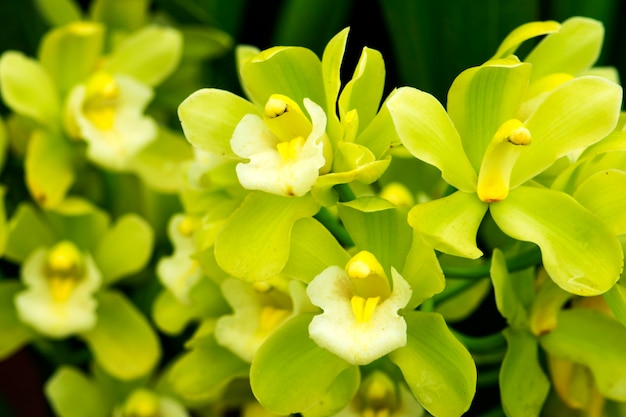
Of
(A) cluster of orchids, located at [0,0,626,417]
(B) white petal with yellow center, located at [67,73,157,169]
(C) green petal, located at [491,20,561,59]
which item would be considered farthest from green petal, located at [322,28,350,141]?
(B) white petal with yellow center, located at [67,73,157,169]

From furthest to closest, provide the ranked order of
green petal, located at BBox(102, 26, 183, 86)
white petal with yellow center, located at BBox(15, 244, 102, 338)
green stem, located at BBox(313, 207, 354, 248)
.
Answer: green petal, located at BBox(102, 26, 183, 86) < white petal with yellow center, located at BBox(15, 244, 102, 338) < green stem, located at BBox(313, 207, 354, 248)

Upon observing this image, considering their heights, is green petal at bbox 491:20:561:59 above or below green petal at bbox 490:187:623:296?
above

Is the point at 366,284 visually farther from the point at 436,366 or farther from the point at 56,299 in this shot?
the point at 56,299

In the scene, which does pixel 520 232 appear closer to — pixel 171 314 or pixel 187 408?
pixel 171 314

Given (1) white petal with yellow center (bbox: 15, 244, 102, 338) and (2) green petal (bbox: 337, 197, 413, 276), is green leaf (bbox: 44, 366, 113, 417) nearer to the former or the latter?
(1) white petal with yellow center (bbox: 15, 244, 102, 338)

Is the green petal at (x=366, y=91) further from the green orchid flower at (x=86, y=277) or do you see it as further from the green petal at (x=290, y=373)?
the green orchid flower at (x=86, y=277)

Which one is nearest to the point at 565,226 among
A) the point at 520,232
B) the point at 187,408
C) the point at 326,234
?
the point at 520,232

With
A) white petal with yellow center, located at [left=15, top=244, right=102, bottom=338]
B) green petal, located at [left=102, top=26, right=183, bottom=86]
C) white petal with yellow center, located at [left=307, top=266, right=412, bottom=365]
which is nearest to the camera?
white petal with yellow center, located at [left=307, top=266, right=412, bottom=365]
